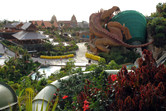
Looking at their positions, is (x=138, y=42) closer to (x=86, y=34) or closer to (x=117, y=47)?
(x=117, y=47)

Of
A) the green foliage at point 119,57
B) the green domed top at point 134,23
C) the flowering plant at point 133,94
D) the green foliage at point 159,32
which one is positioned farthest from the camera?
the green domed top at point 134,23

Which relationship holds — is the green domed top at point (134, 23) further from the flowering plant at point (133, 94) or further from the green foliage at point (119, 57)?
the flowering plant at point (133, 94)

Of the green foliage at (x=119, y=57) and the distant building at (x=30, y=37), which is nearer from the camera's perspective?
the green foliage at (x=119, y=57)

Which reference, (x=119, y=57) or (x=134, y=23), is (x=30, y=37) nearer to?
(x=119, y=57)

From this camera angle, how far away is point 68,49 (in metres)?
23.6

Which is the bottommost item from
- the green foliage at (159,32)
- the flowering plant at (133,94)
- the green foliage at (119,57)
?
the green foliage at (119,57)

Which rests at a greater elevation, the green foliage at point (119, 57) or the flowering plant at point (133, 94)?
the flowering plant at point (133, 94)

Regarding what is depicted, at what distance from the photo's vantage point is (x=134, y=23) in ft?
66.0

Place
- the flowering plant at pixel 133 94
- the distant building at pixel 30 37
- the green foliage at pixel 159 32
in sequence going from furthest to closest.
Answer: the distant building at pixel 30 37 → the green foliage at pixel 159 32 → the flowering plant at pixel 133 94

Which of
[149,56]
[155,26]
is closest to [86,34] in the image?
[155,26]

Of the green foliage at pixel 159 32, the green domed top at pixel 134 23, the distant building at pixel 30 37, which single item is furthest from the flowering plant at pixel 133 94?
the distant building at pixel 30 37

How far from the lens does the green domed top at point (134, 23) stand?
20.0 metres

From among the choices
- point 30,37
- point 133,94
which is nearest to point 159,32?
point 133,94

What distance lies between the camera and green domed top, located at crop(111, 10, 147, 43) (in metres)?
20.0
